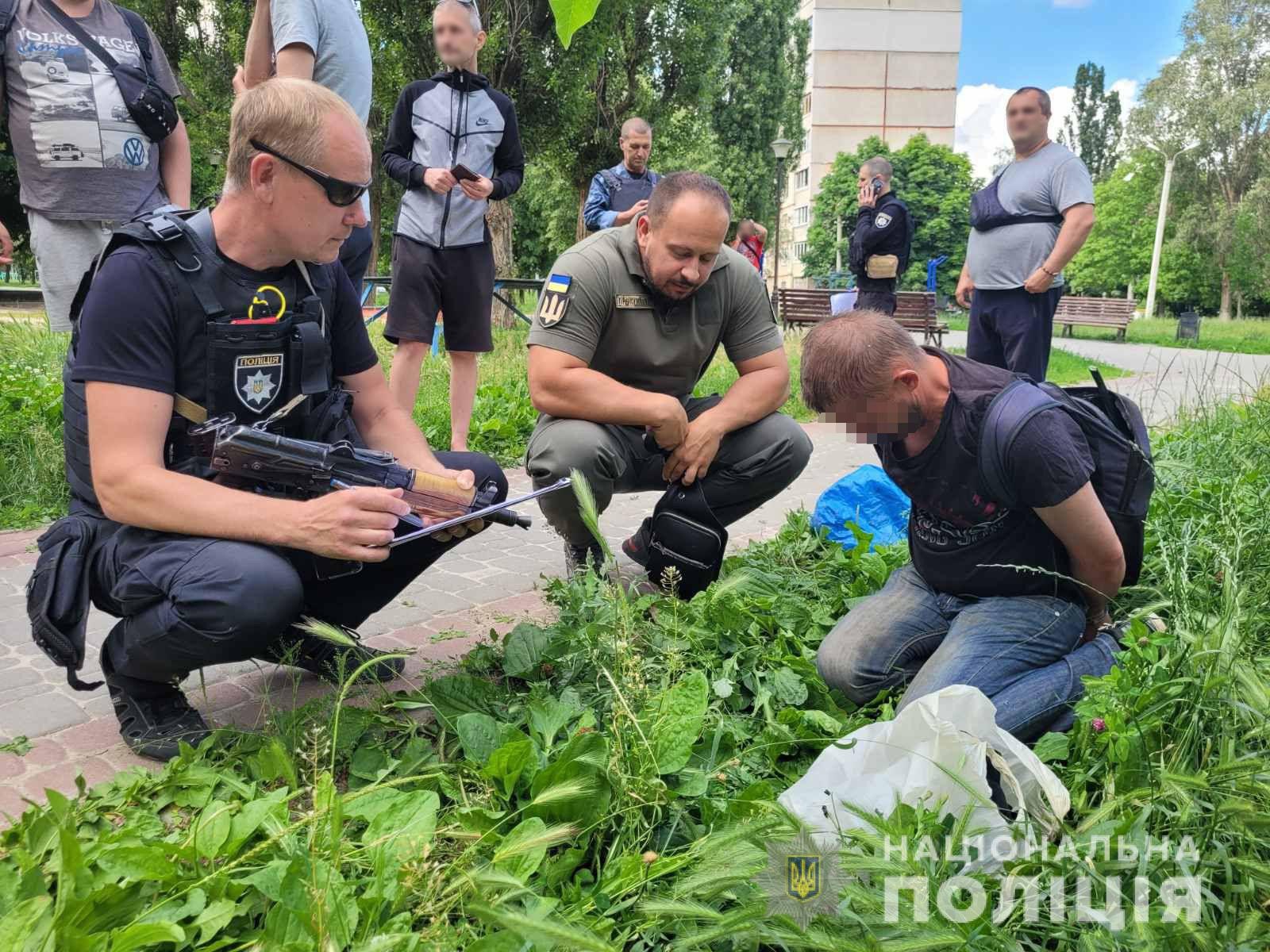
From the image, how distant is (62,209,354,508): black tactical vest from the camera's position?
7.29 ft

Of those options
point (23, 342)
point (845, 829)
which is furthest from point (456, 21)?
point (23, 342)

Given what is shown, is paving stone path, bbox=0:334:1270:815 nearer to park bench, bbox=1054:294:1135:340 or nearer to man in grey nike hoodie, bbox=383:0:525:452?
man in grey nike hoodie, bbox=383:0:525:452

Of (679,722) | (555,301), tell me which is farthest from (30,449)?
(679,722)

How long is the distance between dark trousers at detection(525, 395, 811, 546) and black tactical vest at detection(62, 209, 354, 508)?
1.03m

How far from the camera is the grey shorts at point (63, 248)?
3.70 m

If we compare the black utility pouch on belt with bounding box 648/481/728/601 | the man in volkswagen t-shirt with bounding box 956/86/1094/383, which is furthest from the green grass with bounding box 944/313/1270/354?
the black utility pouch on belt with bounding box 648/481/728/601

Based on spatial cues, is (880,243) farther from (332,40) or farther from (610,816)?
(610,816)

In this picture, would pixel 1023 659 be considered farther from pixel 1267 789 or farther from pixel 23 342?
pixel 23 342

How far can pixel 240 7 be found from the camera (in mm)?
16953

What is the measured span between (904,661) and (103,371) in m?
2.17

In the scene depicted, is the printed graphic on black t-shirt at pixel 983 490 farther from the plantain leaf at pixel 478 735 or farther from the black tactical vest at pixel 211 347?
the black tactical vest at pixel 211 347

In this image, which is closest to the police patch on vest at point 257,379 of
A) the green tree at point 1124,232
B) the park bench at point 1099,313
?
the park bench at point 1099,313

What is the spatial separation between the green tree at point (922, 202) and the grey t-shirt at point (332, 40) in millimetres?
39053

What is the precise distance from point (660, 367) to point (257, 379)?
1582mm
